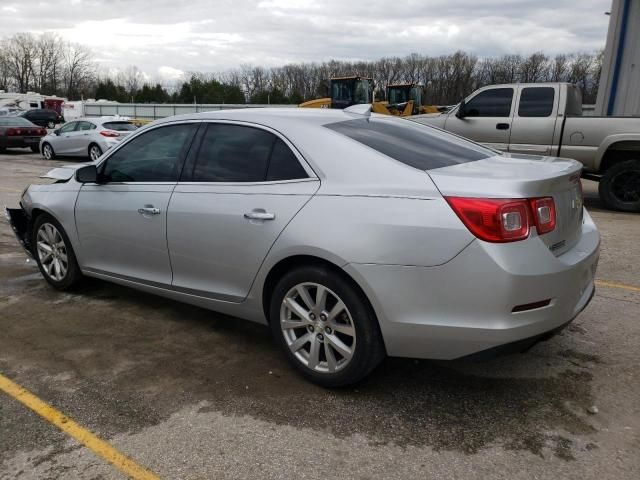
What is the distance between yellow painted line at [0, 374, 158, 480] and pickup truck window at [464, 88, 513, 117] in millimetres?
8882

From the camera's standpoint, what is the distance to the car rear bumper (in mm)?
2625

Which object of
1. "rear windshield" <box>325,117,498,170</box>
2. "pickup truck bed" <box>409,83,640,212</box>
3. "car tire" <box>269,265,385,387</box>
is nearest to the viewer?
"car tire" <box>269,265,385,387</box>

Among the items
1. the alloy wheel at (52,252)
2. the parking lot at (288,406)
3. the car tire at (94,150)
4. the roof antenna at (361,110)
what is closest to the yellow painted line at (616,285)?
the parking lot at (288,406)

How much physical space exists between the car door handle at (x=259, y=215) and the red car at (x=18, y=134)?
2140 centimetres

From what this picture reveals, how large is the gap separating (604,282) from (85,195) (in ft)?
15.3

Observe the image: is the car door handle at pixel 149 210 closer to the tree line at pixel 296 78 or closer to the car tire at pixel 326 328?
the car tire at pixel 326 328

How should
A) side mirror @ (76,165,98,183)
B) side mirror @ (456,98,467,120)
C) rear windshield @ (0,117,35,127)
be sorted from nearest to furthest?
side mirror @ (76,165,98,183) < side mirror @ (456,98,467,120) < rear windshield @ (0,117,35,127)

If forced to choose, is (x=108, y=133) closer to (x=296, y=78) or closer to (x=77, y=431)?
(x=77, y=431)

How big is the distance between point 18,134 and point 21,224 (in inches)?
731

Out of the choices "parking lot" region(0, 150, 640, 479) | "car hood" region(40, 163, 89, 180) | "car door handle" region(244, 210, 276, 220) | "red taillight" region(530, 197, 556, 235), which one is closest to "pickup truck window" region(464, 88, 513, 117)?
"parking lot" region(0, 150, 640, 479)

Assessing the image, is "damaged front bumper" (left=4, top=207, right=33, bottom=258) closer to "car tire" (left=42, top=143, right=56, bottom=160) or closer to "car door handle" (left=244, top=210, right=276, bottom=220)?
"car door handle" (left=244, top=210, right=276, bottom=220)

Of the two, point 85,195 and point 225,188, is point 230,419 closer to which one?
point 225,188

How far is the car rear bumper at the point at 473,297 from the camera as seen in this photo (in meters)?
2.62

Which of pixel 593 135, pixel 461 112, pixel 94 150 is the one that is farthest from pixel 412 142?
pixel 94 150
